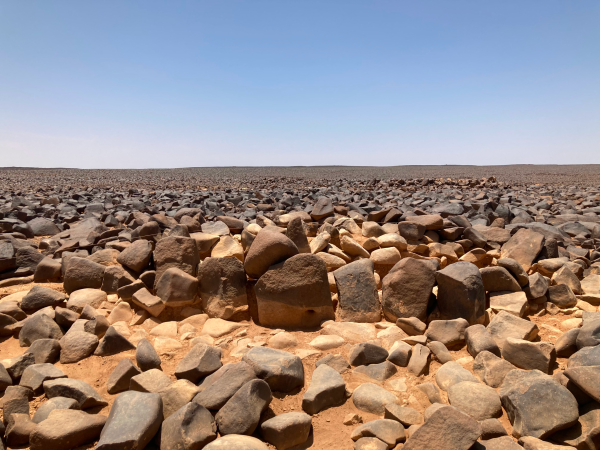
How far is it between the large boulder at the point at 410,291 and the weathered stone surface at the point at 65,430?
2.15 m

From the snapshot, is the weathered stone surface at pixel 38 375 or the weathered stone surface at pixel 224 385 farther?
the weathered stone surface at pixel 38 375

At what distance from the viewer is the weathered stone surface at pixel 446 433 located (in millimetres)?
1867

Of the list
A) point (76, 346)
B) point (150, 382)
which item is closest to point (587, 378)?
point (150, 382)

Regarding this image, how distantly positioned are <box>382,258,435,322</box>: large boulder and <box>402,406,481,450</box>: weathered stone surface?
1.38m

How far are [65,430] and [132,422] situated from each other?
1.11ft

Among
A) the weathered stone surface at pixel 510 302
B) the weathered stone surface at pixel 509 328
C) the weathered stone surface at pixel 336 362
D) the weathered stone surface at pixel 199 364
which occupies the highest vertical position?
the weathered stone surface at pixel 510 302

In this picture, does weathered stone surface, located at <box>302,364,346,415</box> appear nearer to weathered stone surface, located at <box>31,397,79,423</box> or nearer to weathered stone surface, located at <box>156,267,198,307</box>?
weathered stone surface, located at <box>31,397,79,423</box>

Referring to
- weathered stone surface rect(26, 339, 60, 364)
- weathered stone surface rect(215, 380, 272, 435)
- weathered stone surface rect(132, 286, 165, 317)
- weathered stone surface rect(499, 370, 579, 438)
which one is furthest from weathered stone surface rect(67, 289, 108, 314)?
weathered stone surface rect(499, 370, 579, 438)

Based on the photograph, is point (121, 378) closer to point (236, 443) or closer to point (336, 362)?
point (236, 443)

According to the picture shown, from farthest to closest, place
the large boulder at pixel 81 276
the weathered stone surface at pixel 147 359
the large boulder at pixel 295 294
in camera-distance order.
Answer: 1. the large boulder at pixel 81 276
2. the large boulder at pixel 295 294
3. the weathered stone surface at pixel 147 359

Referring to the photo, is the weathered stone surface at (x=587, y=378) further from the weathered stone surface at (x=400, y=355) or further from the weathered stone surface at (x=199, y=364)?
the weathered stone surface at (x=199, y=364)

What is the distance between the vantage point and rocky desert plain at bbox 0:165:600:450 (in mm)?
2082

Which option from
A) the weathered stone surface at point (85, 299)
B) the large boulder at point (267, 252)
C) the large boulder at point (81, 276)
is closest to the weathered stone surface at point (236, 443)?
the large boulder at point (267, 252)

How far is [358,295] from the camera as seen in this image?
3449 mm
